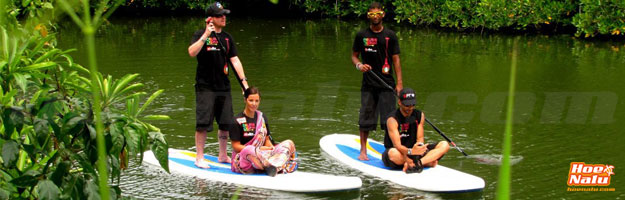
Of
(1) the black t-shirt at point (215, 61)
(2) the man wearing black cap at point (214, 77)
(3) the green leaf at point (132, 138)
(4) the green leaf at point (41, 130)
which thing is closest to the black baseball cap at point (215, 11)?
(2) the man wearing black cap at point (214, 77)

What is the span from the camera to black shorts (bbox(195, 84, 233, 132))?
293 inches

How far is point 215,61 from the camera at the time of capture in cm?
733

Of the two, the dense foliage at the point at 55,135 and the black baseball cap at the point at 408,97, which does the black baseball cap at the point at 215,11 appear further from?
the dense foliage at the point at 55,135

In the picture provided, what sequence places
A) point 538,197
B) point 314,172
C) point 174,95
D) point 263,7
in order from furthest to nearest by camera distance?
point 263,7
point 174,95
point 314,172
point 538,197

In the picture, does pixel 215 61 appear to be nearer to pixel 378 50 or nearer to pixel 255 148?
pixel 255 148

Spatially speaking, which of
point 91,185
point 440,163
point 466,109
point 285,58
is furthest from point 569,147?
point 285,58

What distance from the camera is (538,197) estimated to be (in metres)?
6.86

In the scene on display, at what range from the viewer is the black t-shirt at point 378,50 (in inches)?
305

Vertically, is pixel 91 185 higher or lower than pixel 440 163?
higher

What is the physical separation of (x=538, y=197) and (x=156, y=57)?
1053cm

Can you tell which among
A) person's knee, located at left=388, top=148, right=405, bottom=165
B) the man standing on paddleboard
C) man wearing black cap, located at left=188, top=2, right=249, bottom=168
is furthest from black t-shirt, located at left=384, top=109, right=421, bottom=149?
man wearing black cap, located at left=188, top=2, right=249, bottom=168

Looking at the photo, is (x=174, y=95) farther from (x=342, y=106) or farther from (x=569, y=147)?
(x=569, y=147)

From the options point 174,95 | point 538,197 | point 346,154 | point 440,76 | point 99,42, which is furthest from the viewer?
point 99,42

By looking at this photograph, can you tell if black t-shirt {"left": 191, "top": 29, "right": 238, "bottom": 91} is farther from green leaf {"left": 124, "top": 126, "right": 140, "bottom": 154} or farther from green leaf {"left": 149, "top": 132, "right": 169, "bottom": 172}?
green leaf {"left": 124, "top": 126, "right": 140, "bottom": 154}
